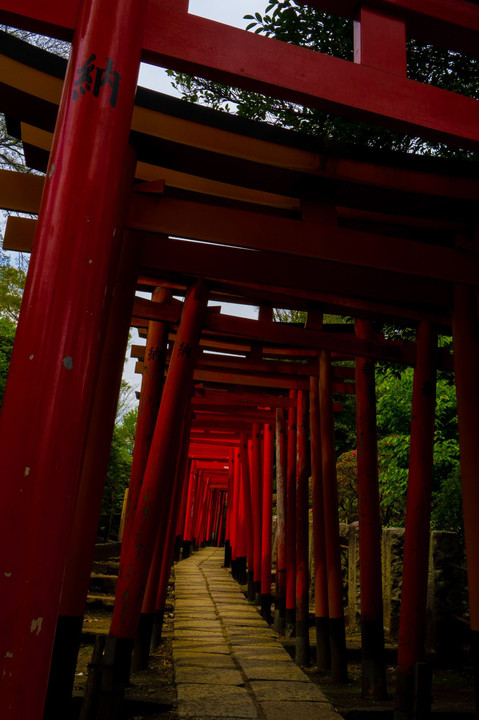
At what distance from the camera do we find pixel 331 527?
22.5 feet

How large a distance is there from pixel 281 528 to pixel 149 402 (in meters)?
4.45

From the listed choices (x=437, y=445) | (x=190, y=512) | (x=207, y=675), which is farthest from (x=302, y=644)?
(x=190, y=512)

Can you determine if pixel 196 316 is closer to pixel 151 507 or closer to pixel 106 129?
pixel 151 507

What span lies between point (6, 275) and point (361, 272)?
1424 centimetres

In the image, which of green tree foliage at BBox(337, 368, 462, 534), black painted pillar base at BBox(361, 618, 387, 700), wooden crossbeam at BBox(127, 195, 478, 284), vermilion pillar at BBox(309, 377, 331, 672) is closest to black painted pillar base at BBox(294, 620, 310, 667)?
vermilion pillar at BBox(309, 377, 331, 672)

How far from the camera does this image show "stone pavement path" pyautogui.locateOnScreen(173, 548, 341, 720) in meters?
4.60

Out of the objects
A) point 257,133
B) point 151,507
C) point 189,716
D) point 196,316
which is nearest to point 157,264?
point 196,316

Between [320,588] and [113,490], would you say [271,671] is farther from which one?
[113,490]

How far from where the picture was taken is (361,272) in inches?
174

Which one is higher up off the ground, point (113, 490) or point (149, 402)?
point (149, 402)

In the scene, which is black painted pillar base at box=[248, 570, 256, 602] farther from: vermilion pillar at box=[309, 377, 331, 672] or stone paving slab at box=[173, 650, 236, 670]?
stone paving slab at box=[173, 650, 236, 670]

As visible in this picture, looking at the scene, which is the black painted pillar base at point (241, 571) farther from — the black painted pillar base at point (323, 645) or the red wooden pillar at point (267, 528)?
the black painted pillar base at point (323, 645)

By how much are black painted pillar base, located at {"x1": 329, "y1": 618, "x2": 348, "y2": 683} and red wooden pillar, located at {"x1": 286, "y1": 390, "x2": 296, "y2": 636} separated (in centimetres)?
239

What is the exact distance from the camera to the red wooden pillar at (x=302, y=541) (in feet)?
25.8
